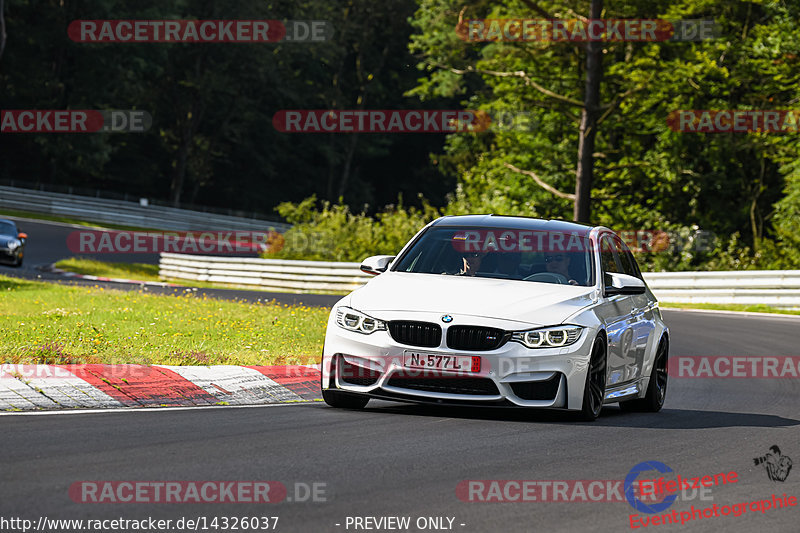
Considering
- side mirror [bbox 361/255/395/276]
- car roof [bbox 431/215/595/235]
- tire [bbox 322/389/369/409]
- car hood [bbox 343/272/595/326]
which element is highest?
car roof [bbox 431/215/595/235]

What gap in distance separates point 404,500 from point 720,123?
3448 centimetres

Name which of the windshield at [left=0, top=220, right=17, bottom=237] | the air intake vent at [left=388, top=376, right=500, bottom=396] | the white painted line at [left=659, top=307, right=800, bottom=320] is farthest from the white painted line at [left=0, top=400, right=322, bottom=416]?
the windshield at [left=0, top=220, right=17, bottom=237]

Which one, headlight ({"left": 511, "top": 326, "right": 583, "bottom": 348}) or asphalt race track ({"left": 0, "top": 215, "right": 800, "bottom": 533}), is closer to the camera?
asphalt race track ({"left": 0, "top": 215, "right": 800, "bottom": 533})

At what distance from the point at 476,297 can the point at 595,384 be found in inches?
46.9

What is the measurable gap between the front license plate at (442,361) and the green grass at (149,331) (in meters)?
3.12

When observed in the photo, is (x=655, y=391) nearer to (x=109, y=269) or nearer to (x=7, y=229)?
(x=7, y=229)

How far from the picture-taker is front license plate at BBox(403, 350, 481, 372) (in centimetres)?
920

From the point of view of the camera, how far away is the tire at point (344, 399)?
9898mm

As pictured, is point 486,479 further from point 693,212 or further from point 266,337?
point 693,212

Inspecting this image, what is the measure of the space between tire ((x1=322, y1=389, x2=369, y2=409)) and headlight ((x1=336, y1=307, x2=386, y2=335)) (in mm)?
564

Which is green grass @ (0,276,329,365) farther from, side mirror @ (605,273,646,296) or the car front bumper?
side mirror @ (605,273,646,296)

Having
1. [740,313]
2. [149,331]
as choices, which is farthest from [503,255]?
[740,313]

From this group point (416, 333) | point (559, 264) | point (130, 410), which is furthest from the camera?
point (559, 264)

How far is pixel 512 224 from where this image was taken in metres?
11.1
